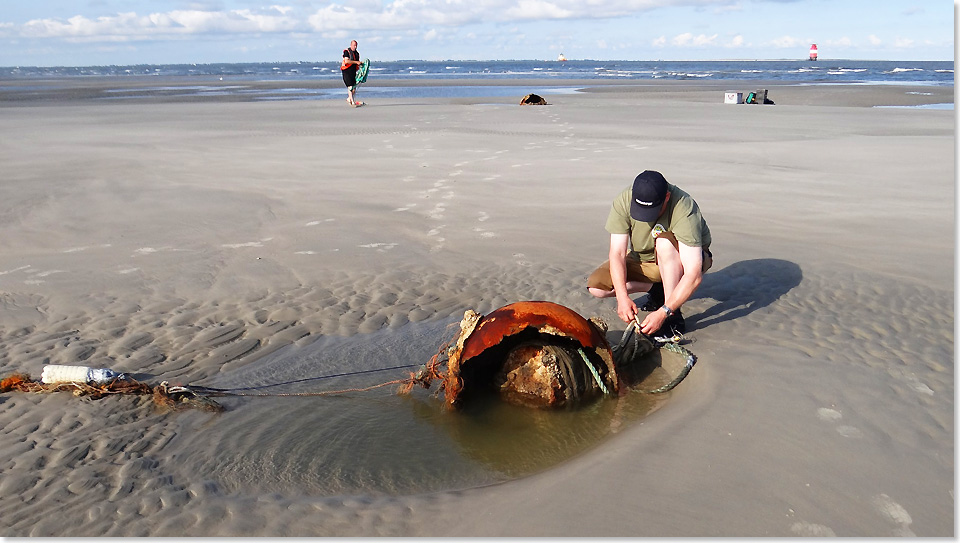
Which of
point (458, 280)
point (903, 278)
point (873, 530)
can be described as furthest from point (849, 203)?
point (873, 530)

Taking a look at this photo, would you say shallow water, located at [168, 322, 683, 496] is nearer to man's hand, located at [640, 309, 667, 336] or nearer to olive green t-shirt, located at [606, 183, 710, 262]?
man's hand, located at [640, 309, 667, 336]

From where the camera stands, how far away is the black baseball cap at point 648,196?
4172 mm

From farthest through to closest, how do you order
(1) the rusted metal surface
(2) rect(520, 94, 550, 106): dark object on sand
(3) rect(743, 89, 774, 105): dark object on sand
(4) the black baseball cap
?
1. (3) rect(743, 89, 774, 105): dark object on sand
2. (2) rect(520, 94, 550, 106): dark object on sand
3. (4) the black baseball cap
4. (1) the rusted metal surface

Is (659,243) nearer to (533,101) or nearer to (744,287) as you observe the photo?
(744,287)

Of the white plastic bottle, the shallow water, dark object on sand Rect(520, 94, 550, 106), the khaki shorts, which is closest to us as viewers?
the shallow water

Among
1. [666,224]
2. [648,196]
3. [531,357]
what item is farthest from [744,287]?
[531,357]

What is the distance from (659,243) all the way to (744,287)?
147 cm

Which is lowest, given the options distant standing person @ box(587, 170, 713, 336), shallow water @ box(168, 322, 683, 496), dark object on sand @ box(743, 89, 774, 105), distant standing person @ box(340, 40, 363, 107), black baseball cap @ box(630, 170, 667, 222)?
shallow water @ box(168, 322, 683, 496)

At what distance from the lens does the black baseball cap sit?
417 centimetres

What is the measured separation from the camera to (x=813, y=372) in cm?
410

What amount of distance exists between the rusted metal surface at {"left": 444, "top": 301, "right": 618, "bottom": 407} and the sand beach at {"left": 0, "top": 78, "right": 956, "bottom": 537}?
164mm

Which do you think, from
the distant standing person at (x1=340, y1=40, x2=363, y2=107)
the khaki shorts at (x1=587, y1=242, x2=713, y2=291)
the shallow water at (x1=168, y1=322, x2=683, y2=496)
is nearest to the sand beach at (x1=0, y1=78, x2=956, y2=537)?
the shallow water at (x1=168, y1=322, x2=683, y2=496)

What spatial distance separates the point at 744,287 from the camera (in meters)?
5.57

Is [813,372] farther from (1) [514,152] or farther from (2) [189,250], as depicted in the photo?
(1) [514,152]
